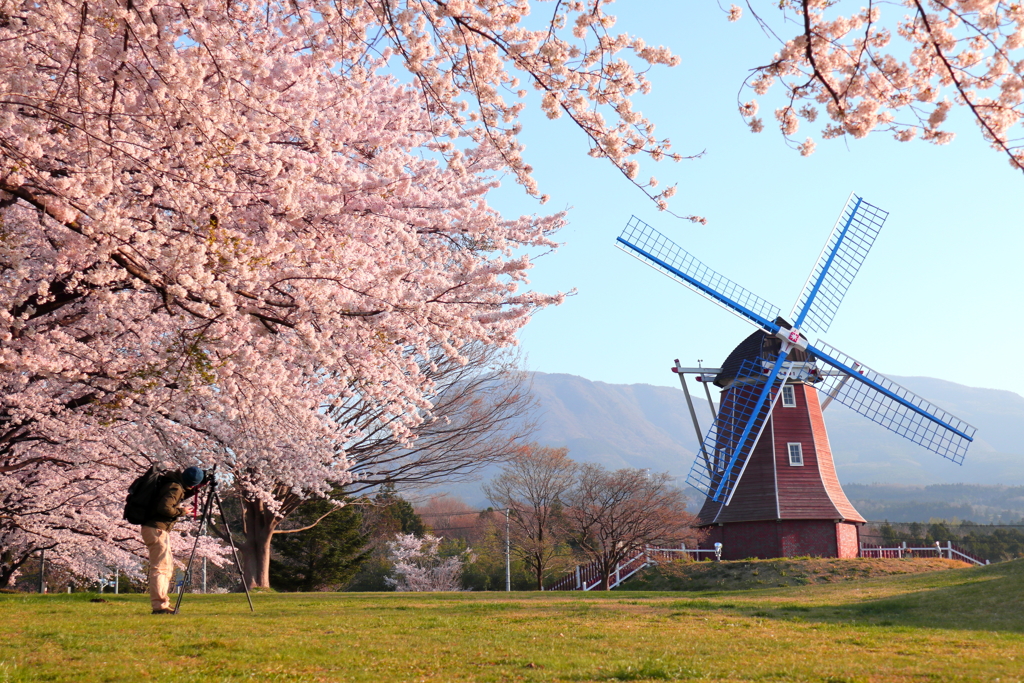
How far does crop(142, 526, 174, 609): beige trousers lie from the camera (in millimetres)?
9125

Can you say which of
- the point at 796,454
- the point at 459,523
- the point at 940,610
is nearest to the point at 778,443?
the point at 796,454

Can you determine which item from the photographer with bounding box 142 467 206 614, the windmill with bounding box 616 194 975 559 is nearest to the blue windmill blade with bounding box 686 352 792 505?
the windmill with bounding box 616 194 975 559

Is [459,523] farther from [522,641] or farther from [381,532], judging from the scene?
[522,641]

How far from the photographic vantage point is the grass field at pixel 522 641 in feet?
20.4

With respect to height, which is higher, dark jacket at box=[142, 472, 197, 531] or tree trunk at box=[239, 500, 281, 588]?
dark jacket at box=[142, 472, 197, 531]

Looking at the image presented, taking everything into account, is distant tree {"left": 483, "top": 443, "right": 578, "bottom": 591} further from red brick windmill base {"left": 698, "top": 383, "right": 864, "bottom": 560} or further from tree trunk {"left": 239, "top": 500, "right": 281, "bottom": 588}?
tree trunk {"left": 239, "top": 500, "right": 281, "bottom": 588}

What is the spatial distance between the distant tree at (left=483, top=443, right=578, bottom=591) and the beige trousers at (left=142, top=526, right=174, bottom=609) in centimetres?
2261

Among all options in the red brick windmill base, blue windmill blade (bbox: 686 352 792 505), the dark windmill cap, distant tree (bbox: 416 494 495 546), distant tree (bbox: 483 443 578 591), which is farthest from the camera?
distant tree (bbox: 416 494 495 546)

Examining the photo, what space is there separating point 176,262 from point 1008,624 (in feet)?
36.6

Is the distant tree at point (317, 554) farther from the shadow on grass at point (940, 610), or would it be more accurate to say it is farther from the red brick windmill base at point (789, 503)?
the shadow on grass at point (940, 610)

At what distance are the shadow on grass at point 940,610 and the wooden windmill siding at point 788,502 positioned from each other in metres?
14.6

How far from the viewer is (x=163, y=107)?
221 inches

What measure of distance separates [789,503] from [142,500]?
25.5 metres

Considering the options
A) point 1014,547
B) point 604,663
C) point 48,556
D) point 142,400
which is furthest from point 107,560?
point 1014,547
